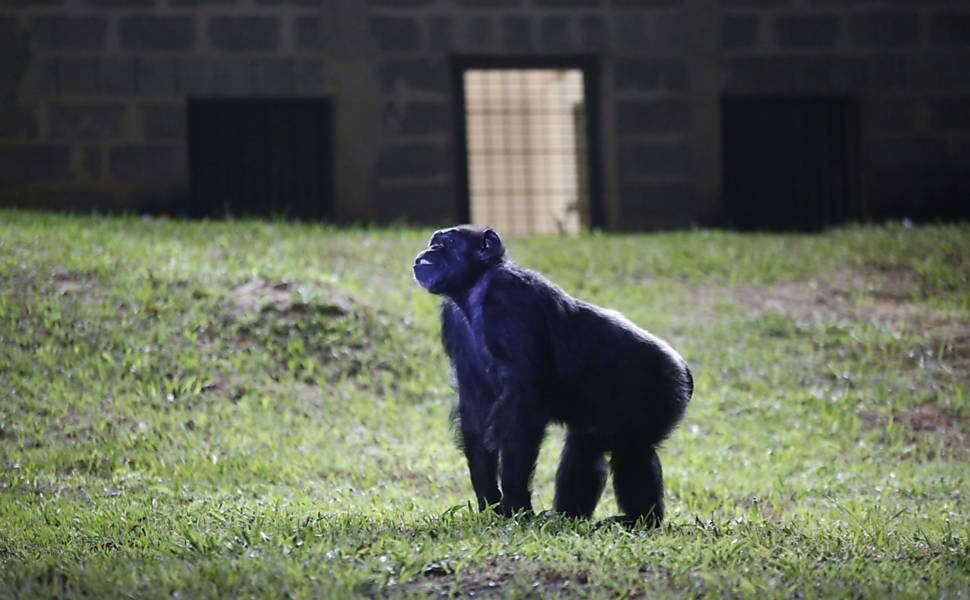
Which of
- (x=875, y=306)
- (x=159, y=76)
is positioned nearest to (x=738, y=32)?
(x=875, y=306)

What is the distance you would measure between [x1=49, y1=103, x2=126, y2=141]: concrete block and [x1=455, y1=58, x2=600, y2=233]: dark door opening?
4.00m

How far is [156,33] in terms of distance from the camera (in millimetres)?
15891

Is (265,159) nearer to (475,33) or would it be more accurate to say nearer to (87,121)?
(87,121)

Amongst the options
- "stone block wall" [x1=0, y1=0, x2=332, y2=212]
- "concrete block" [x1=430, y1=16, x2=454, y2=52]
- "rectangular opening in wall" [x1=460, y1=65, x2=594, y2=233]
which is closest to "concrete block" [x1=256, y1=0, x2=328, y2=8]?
"stone block wall" [x1=0, y1=0, x2=332, y2=212]

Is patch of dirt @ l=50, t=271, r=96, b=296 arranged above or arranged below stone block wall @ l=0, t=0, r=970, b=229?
below

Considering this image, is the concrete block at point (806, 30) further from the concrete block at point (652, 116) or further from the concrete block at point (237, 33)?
the concrete block at point (237, 33)

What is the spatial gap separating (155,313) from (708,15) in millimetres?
8312

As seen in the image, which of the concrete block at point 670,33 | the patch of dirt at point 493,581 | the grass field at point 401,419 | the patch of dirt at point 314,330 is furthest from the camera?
the concrete block at point 670,33

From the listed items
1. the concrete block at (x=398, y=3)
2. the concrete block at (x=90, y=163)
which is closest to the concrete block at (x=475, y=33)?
the concrete block at (x=398, y=3)

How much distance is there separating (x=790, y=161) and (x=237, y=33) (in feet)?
21.8

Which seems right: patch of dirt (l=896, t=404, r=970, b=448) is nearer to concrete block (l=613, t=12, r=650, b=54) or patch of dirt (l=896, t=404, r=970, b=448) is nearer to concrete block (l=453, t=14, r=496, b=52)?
concrete block (l=613, t=12, r=650, b=54)

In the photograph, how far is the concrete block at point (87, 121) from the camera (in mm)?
15750

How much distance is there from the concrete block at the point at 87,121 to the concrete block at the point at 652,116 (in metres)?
5.58

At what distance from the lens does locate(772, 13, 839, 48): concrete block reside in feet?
55.8
